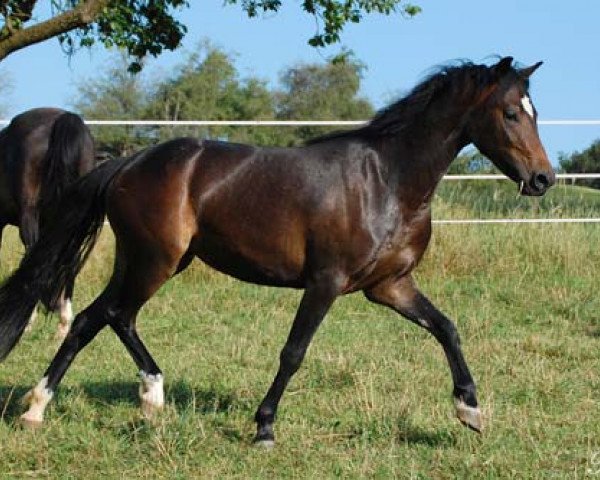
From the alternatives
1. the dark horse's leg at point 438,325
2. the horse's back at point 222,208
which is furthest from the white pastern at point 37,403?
the dark horse's leg at point 438,325

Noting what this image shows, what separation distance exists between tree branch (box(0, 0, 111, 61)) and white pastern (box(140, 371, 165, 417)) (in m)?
5.70

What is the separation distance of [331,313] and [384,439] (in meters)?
4.26

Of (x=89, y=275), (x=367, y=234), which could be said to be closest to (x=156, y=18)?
(x=89, y=275)

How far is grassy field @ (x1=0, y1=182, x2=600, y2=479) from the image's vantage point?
15.2 feet

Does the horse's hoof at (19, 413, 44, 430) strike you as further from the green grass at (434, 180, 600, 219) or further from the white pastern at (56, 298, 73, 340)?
the green grass at (434, 180, 600, 219)

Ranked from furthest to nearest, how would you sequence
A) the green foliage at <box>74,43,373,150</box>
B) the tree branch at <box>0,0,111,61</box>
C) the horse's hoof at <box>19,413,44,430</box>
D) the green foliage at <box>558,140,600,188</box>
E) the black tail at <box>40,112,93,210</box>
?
the green foliage at <box>74,43,373,150</box> < the green foliage at <box>558,140,600,188</box> < the tree branch at <box>0,0,111,61</box> < the black tail at <box>40,112,93,210</box> < the horse's hoof at <box>19,413,44,430</box>

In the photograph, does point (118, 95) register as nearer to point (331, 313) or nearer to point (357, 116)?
point (357, 116)

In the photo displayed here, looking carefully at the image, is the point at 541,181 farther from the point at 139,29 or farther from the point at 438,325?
the point at 139,29

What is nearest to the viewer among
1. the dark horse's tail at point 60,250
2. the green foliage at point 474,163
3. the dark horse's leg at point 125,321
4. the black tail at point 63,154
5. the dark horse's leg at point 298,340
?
the dark horse's leg at point 298,340

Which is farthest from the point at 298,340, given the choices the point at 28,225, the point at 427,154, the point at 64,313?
the point at 28,225

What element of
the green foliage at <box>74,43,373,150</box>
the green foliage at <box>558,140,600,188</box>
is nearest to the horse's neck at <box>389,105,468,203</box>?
the green foliage at <box>558,140,600,188</box>

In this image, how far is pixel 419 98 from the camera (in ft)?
17.5

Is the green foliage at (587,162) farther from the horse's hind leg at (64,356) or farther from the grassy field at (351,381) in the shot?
the horse's hind leg at (64,356)

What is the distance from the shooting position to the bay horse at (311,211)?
16.5ft
